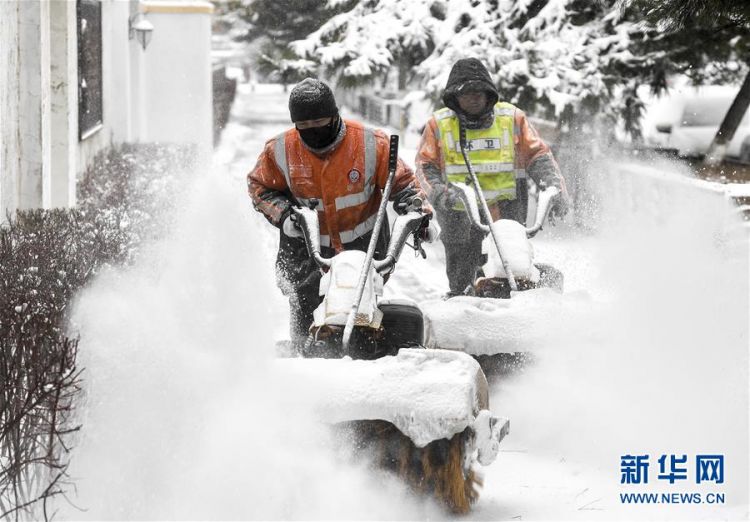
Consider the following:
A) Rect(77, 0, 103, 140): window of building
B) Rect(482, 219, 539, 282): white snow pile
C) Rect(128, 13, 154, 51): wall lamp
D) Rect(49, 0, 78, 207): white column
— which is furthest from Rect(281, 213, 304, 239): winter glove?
Rect(128, 13, 154, 51): wall lamp

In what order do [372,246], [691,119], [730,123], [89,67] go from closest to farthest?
1. [372,246]
2. [89,67]
3. [730,123]
4. [691,119]

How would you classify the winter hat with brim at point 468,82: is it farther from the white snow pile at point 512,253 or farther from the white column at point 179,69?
the white column at point 179,69

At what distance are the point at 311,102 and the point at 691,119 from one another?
595 inches

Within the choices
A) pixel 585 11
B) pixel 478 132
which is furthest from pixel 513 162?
pixel 585 11

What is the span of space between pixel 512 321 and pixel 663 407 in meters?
0.80

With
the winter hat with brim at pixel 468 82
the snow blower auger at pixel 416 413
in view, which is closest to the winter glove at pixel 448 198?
the winter hat with brim at pixel 468 82

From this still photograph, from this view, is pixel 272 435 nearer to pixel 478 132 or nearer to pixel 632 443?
pixel 632 443

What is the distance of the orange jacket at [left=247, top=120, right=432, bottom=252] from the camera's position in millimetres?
5691

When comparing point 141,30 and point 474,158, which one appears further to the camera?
point 141,30

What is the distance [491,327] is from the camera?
5.77m

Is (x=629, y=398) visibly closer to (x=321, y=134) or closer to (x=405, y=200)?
(x=405, y=200)

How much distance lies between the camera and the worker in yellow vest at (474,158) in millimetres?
7090

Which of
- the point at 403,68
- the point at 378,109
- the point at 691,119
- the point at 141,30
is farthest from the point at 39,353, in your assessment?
the point at 378,109

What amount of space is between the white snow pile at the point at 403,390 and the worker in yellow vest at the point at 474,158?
2608 millimetres
